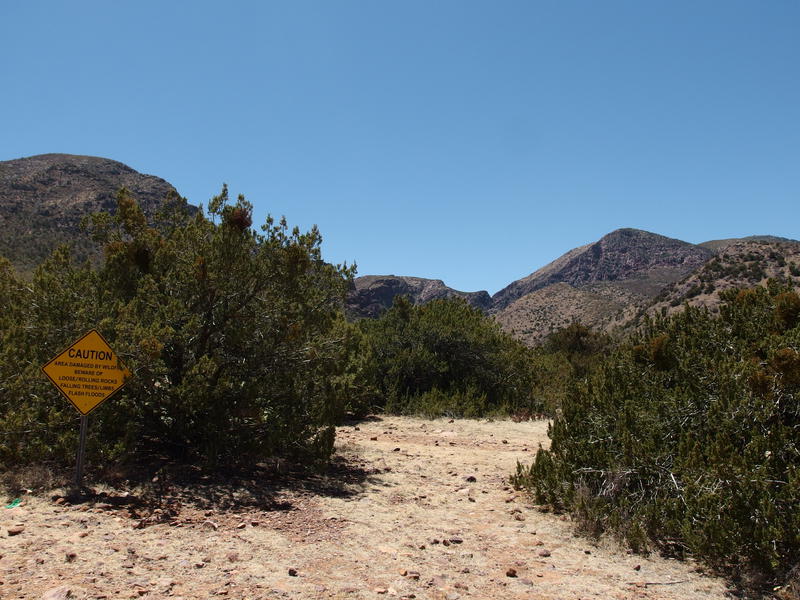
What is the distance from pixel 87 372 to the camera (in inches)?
252

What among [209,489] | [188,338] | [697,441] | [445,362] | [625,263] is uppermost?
[625,263]

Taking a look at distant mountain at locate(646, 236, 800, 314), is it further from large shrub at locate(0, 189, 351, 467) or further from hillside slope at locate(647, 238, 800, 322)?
large shrub at locate(0, 189, 351, 467)

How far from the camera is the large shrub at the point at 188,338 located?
6871 millimetres

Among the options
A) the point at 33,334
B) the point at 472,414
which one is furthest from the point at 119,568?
the point at 472,414

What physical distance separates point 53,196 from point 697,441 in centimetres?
7200

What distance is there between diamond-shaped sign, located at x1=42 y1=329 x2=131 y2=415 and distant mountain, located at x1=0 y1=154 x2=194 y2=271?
122 ft

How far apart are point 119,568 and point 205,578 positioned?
70cm

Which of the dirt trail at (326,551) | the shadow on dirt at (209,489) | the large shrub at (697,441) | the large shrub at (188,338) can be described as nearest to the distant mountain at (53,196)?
the large shrub at (188,338)

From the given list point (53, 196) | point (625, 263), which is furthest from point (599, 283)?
point (53, 196)

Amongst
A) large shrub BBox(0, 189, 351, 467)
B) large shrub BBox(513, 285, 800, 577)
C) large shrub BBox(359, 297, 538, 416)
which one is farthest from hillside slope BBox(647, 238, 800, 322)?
large shrub BBox(0, 189, 351, 467)

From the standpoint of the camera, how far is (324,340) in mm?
9062

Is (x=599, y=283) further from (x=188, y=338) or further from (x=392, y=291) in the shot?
(x=188, y=338)

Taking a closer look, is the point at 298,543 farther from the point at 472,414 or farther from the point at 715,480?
the point at 472,414

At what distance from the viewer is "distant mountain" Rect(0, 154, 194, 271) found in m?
47.3
